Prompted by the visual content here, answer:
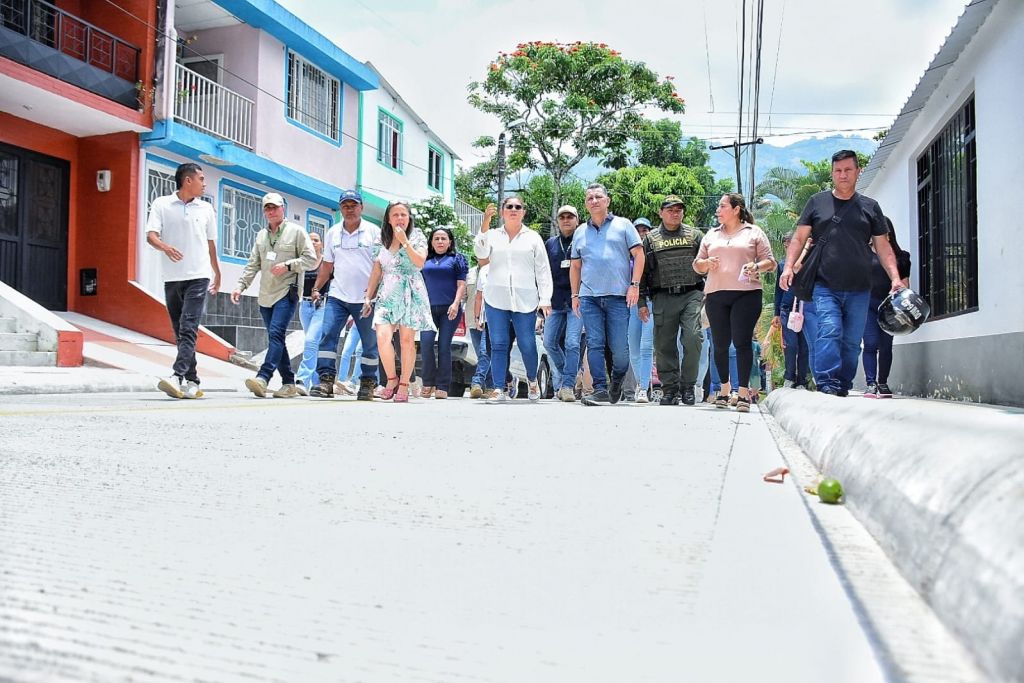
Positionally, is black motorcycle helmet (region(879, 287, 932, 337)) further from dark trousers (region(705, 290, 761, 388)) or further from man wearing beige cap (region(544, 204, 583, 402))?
man wearing beige cap (region(544, 204, 583, 402))

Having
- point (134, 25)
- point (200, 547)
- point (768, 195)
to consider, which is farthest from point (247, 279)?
point (768, 195)

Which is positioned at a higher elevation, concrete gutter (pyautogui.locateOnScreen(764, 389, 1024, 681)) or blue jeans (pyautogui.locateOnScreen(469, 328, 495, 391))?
blue jeans (pyautogui.locateOnScreen(469, 328, 495, 391))

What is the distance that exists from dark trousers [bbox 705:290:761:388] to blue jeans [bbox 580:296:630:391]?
95 centimetres

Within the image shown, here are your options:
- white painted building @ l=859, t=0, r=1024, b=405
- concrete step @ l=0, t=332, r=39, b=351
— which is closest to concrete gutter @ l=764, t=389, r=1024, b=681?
white painted building @ l=859, t=0, r=1024, b=405

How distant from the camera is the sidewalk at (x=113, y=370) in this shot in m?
8.32

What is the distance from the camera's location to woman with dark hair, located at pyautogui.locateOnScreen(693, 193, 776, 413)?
688cm

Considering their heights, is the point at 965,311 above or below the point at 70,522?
above

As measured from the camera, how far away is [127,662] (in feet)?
4.15

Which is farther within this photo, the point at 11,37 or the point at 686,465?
the point at 11,37

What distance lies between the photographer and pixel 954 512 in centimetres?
158

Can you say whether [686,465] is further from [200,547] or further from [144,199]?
[144,199]

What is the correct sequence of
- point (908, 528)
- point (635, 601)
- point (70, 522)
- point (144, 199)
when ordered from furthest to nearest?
point (144, 199) < point (70, 522) < point (908, 528) < point (635, 601)

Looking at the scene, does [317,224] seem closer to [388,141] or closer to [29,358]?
[388,141]

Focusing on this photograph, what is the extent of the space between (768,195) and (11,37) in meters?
30.1
